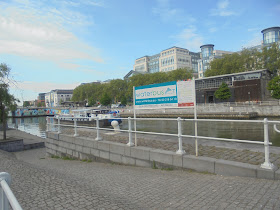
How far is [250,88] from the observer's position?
45781 mm

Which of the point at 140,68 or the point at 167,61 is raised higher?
the point at 167,61

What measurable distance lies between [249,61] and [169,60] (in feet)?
157

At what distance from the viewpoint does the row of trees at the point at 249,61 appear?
5238 centimetres

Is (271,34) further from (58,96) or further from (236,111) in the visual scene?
(58,96)

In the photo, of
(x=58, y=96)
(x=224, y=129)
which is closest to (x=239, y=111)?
(x=224, y=129)

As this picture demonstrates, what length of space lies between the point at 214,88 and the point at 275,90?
1638 centimetres

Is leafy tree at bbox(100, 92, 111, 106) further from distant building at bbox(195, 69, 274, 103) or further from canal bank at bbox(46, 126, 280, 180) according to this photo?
canal bank at bbox(46, 126, 280, 180)

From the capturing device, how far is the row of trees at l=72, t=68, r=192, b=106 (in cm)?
6813

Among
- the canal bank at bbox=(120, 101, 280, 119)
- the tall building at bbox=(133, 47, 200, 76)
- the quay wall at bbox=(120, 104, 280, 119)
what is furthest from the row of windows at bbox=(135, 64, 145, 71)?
the canal bank at bbox=(120, 101, 280, 119)

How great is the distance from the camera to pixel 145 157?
6102 millimetres

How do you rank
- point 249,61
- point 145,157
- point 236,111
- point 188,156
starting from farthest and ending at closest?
point 249,61
point 236,111
point 145,157
point 188,156

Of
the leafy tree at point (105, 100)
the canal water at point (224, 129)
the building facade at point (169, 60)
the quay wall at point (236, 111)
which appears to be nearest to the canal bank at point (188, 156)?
the canal water at point (224, 129)

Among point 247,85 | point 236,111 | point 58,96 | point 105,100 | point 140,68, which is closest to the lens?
point 236,111

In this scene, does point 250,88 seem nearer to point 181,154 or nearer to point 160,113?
point 160,113
